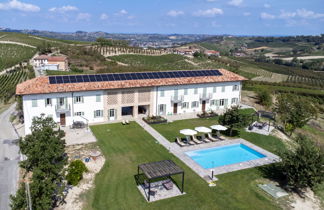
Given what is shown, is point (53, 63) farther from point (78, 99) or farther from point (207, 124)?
point (207, 124)

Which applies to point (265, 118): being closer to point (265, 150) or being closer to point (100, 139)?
point (265, 150)

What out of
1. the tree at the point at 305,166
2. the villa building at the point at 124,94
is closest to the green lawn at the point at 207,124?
the villa building at the point at 124,94

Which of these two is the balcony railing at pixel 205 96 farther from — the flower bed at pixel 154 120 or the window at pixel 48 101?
the window at pixel 48 101

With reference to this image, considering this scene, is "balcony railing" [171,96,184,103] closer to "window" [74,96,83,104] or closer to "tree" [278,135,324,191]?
"window" [74,96,83,104]

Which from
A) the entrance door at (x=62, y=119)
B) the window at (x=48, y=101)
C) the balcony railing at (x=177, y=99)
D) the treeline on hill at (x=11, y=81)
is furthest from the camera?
the treeline on hill at (x=11, y=81)

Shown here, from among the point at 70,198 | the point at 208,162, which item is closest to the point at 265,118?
the point at 208,162

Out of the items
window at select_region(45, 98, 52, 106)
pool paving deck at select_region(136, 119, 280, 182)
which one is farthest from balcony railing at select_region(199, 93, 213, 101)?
window at select_region(45, 98, 52, 106)
